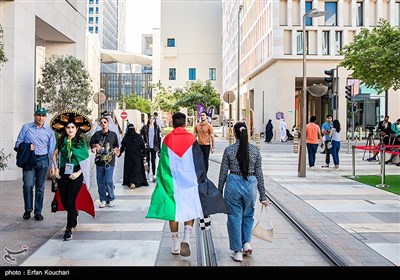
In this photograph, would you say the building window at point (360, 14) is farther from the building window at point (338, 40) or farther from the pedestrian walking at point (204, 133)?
the pedestrian walking at point (204, 133)

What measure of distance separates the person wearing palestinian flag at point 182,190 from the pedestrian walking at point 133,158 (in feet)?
19.3

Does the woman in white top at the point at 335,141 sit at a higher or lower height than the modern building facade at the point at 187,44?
lower

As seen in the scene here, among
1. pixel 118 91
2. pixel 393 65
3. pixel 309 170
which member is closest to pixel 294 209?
pixel 309 170

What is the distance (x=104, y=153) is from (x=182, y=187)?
3767mm

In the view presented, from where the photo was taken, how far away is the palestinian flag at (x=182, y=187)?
5.73 meters

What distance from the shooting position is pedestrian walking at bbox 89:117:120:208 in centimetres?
916

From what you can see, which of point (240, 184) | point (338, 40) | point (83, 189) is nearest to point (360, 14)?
point (338, 40)

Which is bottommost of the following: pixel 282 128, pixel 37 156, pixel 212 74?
pixel 37 156

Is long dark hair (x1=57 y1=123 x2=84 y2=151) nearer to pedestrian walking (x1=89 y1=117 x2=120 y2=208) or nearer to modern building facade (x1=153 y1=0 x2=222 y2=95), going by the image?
pedestrian walking (x1=89 y1=117 x2=120 y2=208)

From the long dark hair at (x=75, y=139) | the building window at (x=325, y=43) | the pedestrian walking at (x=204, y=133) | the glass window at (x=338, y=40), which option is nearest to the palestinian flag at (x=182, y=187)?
the long dark hair at (x=75, y=139)

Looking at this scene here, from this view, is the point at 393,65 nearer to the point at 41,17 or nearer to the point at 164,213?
the point at 41,17

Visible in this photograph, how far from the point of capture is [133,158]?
12.2 meters

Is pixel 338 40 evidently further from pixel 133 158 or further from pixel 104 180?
pixel 104 180

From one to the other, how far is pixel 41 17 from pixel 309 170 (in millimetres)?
10661
